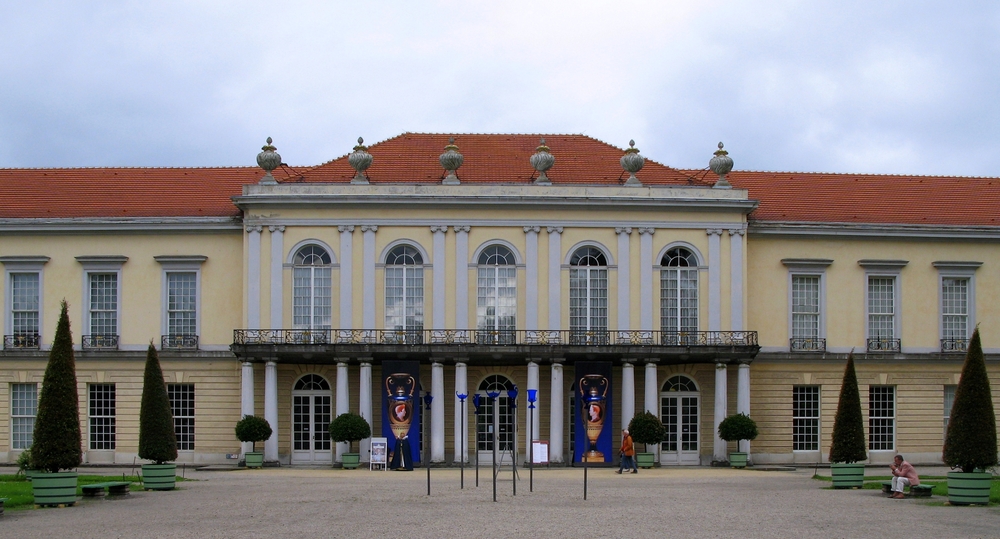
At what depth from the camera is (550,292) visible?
4266 centimetres

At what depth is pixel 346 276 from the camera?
42.6 meters

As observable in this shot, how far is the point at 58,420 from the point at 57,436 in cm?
36

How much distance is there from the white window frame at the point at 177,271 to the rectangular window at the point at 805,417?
19261 mm

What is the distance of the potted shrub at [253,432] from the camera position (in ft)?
133

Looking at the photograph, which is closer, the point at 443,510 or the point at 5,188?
the point at 443,510

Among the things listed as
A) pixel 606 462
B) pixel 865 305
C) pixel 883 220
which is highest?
pixel 883 220

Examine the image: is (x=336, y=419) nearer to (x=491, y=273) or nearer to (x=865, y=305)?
(x=491, y=273)

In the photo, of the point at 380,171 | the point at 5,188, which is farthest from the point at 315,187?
the point at 5,188

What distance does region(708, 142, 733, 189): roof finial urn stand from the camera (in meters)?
43.3

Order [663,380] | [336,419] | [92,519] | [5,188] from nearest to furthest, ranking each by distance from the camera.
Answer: [92,519], [336,419], [663,380], [5,188]

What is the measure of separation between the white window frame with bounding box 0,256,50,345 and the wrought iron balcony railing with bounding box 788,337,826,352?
24.1 m

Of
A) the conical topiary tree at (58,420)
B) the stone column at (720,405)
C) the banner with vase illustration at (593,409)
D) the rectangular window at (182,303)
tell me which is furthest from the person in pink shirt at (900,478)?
the rectangular window at (182,303)

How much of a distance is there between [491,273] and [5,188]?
56.0 ft

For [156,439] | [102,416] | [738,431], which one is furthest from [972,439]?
[102,416]
